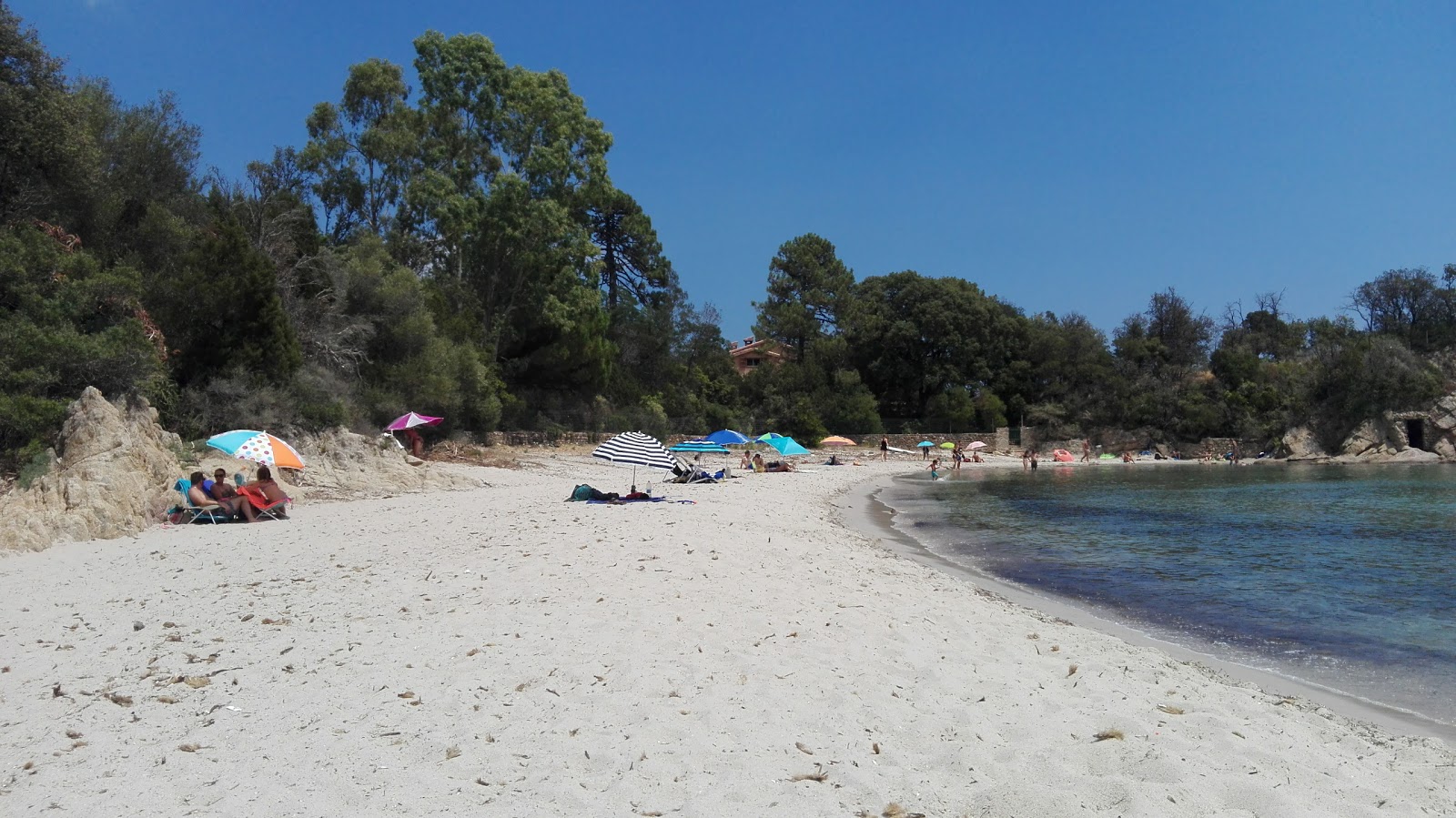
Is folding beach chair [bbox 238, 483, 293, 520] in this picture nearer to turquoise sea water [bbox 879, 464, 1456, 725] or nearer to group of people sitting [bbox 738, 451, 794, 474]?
turquoise sea water [bbox 879, 464, 1456, 725]

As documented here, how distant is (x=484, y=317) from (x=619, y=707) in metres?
35.1

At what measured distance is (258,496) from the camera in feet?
48.2

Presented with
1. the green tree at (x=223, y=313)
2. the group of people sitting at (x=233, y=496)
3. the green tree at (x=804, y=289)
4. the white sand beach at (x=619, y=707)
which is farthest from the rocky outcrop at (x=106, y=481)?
the green tree at (x=804, y=289)

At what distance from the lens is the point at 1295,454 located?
57312mm

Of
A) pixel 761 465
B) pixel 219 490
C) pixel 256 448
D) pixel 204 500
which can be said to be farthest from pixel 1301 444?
pixel 204 500

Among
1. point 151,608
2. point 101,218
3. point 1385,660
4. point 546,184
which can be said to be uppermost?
point 546,184

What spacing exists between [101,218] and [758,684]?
22261mm

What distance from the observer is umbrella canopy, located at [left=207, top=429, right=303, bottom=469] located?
15234 mm

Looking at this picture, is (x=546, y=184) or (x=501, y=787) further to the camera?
(x=546, y=184)

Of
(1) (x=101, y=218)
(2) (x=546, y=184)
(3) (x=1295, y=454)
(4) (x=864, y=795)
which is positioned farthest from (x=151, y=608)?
(3) (x=1295, y=454)

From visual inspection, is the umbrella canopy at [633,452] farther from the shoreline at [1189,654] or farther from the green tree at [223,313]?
the green tree at [223,313]

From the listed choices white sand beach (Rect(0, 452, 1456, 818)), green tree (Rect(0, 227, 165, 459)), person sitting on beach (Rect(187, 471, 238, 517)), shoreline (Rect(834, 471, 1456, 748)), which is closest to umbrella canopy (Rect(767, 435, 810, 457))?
shoreline (Rect(834, 471, 1456, 748))

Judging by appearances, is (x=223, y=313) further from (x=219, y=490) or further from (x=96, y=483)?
(x=96, y=483)

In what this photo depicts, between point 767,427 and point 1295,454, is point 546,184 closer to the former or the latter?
point 767,427
